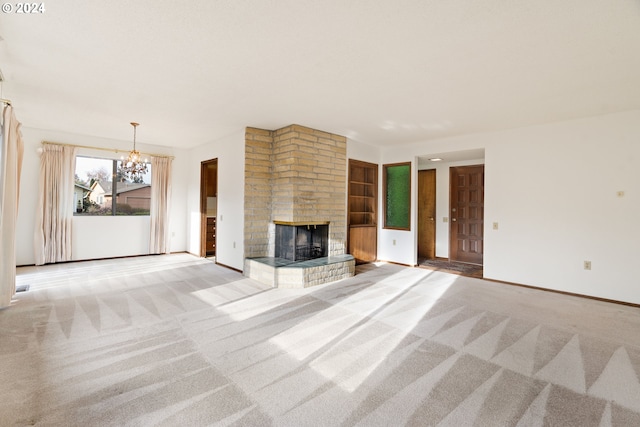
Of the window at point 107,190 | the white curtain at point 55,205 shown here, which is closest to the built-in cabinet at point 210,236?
the window at point 107,190

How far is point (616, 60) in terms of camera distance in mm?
2668

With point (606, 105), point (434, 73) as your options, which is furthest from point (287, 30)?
point (606, 105)

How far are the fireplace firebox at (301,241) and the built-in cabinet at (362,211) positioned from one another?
923 millimetres

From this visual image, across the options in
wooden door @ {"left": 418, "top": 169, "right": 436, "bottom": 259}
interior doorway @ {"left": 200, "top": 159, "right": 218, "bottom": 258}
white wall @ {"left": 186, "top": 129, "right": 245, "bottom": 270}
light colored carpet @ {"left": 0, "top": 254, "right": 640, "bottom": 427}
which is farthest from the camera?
wooden door @ {"left": 418, "top": 169, "right": 436, "bottom": 259}

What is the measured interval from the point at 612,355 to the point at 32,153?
8.70 meters

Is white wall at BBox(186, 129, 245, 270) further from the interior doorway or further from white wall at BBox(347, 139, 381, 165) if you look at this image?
white wall at BBox(347, 139, 381, 165)

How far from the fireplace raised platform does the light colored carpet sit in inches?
9.9

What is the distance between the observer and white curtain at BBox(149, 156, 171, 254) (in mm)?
6957

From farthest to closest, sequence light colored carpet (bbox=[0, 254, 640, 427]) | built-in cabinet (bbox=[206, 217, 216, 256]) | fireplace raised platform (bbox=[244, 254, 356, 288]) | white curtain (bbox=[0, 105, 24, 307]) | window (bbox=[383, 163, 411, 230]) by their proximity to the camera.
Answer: built-in cabinet (bbox=[206, 217, 216, 256]) → window (bbox=[383, 163, 411, 230]) → fireplace raised platform (bbox=[244, 254, 356, 288]) → white curtain (bbox=[0, 105, 24, 307]) → light colored carpet (bbox=[0, 254, 640, 427])

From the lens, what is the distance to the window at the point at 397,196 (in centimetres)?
644

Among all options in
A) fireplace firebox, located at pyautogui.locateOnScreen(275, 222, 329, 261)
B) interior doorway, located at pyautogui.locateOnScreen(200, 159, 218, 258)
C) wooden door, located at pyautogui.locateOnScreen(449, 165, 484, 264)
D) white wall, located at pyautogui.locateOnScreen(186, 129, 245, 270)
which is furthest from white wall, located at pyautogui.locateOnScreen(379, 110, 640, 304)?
interior doorway, located at pyautogui.locateOnScreen(200, 159, 218, 258)

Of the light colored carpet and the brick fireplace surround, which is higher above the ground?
the brick fireplace surround

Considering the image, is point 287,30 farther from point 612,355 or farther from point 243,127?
point 612,355

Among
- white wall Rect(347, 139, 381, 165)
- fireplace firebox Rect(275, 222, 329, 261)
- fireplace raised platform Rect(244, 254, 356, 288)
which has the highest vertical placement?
white wall Rect(347, 139, 381, 165)
